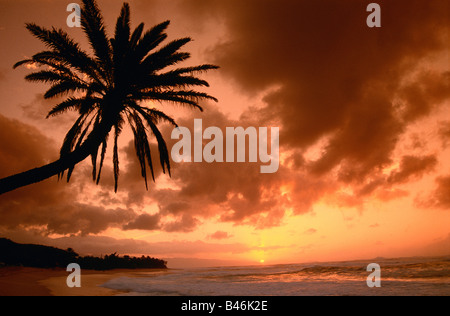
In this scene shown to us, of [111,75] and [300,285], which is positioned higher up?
[111,75]

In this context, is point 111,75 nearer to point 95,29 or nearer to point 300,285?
point 95,29

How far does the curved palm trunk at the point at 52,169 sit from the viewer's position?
24.6 feet

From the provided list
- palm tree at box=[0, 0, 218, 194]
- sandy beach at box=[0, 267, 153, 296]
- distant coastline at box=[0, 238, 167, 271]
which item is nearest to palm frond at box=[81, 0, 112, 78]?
palm tree at box=[0, 0, 218, 194]

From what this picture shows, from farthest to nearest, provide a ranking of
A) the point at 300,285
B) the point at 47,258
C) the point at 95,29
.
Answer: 1. the point at 47,258
2. the point at 300,285
3. the point at 95,29

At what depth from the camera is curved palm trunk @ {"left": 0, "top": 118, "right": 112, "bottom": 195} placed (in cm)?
750

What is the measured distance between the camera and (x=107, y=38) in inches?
406

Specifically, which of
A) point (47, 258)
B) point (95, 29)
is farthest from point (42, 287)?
point (47, 258)

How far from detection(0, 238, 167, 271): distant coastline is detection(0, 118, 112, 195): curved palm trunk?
46.8 feet

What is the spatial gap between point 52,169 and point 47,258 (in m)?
20.2

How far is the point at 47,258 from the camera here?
75.7 ft
